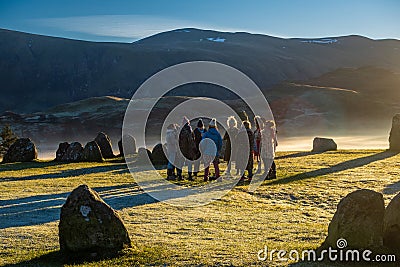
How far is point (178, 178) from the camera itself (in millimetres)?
20281

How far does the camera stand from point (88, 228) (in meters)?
9.59

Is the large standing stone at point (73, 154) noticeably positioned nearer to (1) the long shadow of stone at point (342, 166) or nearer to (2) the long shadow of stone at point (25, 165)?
(2) the long shadow of stone at point (25, 165)

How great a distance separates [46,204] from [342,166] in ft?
49.4

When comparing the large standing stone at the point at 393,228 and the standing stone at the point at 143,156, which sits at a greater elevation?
the standing stone at the point at 143,156

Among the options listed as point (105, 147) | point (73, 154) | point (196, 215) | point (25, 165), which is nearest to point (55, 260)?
point (196, 215)

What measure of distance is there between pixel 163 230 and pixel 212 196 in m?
4.79

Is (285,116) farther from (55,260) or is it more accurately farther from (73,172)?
(55,260)

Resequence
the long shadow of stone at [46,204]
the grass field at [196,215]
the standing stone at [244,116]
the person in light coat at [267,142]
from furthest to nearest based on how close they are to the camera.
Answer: the standing stone at [244,116] < the person in light coat at [267,142] < the long shadow of stone at [46,204] < the grass field at [196,215]

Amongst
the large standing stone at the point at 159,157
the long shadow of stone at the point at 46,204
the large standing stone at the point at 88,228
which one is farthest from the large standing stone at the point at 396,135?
the large standing stone at the point at 88,228

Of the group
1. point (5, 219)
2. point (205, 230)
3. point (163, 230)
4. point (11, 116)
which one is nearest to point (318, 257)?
point (205, 230)

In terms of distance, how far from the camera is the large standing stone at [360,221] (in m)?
8.98

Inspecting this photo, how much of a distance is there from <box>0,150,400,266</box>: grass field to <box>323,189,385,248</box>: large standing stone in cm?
103

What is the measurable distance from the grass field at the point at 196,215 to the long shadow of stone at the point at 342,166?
0.15 feet

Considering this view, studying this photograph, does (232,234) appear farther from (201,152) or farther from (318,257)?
(201,152)
